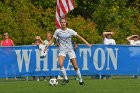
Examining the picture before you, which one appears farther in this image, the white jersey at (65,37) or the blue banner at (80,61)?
the blue banner at (80,61)

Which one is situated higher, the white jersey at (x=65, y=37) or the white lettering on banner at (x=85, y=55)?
the white jersey at (x=65, y=37)

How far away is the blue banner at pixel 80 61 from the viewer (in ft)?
80.5

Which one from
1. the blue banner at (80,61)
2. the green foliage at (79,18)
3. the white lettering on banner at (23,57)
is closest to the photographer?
the blue banner at (80,61)

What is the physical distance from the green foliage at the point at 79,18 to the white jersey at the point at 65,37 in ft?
39.3

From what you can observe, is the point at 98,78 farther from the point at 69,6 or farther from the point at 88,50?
the point at 69,6

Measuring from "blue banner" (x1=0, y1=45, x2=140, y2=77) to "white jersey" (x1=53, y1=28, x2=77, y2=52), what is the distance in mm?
4231

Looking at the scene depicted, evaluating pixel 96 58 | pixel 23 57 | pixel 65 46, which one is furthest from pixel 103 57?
pixel 65 46

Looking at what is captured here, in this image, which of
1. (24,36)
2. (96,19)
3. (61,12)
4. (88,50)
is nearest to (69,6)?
(61,12)

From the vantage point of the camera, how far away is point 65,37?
20.6 meters

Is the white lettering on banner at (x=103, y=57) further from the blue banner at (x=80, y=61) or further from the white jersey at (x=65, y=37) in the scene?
the white jersey at (x=65, y=37)

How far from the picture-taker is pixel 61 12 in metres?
26.6

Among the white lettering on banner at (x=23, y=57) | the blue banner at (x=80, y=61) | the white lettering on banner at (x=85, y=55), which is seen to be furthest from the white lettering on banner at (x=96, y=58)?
the white lettering on banner at (x=23, y=57)

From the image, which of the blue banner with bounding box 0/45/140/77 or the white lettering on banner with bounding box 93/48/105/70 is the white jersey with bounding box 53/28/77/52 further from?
the white lettering on banner with bounding box 93/48/105/70

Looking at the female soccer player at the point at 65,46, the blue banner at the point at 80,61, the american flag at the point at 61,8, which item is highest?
the american flag at the point at 61,8
